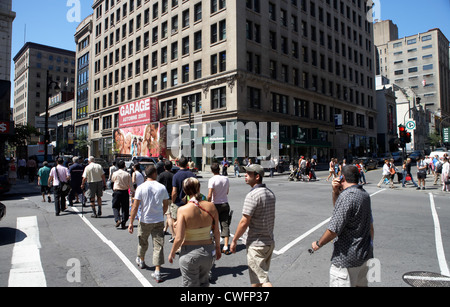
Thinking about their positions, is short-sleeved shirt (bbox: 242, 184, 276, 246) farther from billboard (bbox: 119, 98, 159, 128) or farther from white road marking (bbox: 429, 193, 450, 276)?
billboard (bbox: 119, 98, 159, 128)

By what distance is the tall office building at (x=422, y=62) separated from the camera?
99.8 m

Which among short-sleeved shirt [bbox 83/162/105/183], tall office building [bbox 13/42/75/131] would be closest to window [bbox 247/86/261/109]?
short-sleeved shirt [bbox 83/162/105/183]

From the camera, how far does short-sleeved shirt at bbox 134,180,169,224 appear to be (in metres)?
5.11

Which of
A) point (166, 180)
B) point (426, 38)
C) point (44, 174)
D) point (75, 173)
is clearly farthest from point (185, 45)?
point (426, 38)

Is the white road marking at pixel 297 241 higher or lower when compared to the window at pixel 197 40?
lower

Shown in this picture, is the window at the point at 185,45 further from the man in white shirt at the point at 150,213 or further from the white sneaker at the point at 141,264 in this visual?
the white sneaker at the point at 141,264

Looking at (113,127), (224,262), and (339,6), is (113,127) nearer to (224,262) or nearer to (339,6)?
(339,6)

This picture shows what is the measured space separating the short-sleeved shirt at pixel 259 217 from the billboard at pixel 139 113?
125ft

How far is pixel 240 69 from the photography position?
32.3m

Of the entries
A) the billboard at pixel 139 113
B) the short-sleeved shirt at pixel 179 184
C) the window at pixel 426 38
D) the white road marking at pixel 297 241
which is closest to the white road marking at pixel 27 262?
the short-sleeved shirt at pixel 179 184

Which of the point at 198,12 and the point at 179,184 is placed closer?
the point at 179,184

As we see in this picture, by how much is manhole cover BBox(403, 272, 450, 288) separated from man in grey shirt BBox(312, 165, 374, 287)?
1.85 meters

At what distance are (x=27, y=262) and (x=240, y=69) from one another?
29559 millimetres

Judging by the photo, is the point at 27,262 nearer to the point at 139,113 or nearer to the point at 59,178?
the point at 59,178
